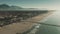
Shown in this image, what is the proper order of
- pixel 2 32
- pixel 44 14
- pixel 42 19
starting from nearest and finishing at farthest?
pixel 2 32, pixel 42 19, pixel 44 14

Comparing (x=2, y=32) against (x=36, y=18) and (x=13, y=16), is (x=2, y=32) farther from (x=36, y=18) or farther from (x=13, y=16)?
(x=36, y=18)

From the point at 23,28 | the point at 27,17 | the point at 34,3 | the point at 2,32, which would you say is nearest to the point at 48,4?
the point at 34,3

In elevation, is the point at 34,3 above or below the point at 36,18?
above

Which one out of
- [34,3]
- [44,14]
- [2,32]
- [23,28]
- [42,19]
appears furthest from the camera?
[44,14]

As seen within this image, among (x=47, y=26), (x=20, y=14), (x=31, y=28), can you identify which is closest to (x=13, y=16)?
(x=20, y=14)

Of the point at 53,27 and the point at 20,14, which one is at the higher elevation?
the point at 20,14

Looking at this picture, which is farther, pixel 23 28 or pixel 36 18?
pixel 36 18

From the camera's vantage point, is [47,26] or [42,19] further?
[42,19]

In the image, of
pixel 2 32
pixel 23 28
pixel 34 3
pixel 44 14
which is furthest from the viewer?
pixel 44 14

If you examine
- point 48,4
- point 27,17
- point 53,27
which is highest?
point 48,4

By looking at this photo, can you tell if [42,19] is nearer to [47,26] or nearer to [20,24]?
[47,26]
